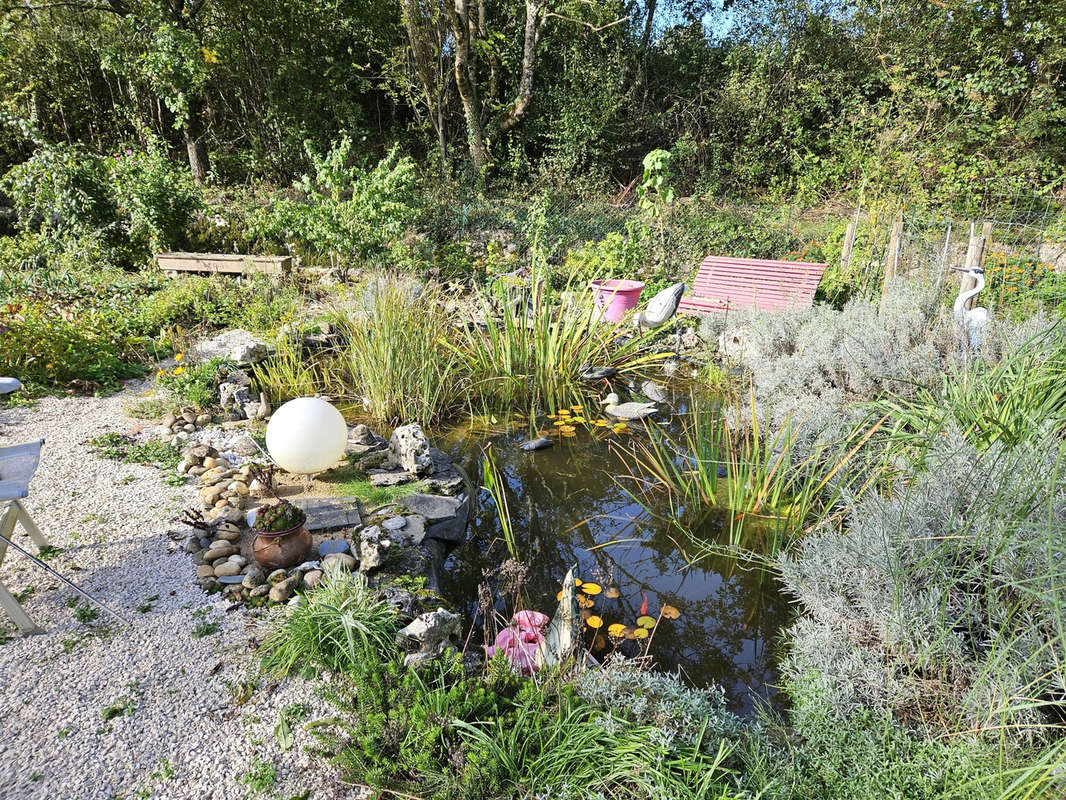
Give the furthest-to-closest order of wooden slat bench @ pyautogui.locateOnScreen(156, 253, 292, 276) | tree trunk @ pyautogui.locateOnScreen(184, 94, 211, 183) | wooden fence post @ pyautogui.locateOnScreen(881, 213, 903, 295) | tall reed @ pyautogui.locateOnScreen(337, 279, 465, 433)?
1. tree trunk @ pyautogui.locateOnScreen(184, 94, 211, 183)
2. wooden slat bench @ pyautogui.locateOnScreen(156, 253, 292, 276)
3. wooden fence post @ pyautogui.locateOnScreen(881, 213, 903, 295)
4. tall reed @ pyautogui.locateOnScreen(337, 279, 465, 433)

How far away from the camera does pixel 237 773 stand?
1.79 meters

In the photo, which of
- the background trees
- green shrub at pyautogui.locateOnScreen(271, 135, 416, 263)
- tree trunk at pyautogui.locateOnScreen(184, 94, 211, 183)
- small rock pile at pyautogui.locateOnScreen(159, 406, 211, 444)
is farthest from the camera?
tree trunk at pyautogui.locateOnScreen(184, 94, 211, 183)

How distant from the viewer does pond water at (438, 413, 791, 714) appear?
8.30ft

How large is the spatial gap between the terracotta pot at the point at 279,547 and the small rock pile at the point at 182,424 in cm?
171

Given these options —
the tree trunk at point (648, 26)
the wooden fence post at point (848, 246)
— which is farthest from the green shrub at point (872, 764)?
the tree trunk at point (648, 26)

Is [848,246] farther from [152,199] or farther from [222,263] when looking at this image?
[152,199]

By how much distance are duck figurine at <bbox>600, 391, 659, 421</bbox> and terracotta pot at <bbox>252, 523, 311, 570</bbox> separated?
2.67 metres

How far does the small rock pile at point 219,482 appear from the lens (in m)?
3.13

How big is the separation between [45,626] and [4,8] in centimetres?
1192

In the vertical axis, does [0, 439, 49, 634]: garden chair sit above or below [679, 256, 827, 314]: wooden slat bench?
below

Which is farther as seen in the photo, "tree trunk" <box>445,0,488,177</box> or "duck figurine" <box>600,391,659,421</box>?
"tree trunk" <box>445,0,488,177</box>

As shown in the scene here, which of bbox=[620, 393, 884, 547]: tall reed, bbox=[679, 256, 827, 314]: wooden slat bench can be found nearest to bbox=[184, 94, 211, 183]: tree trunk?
bbox=[679, 256, 827, 314]: wooden slat bench

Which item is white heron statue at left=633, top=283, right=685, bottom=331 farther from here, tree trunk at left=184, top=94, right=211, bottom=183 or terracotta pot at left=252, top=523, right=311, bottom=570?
tree trunk at left=184, top=94, right=211, bottom=183

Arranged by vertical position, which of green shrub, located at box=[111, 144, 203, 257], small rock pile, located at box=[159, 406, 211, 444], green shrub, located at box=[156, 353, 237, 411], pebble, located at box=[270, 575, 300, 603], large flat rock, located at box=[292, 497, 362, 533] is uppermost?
green shrub, located at box=[111, 144, 203, 257]
